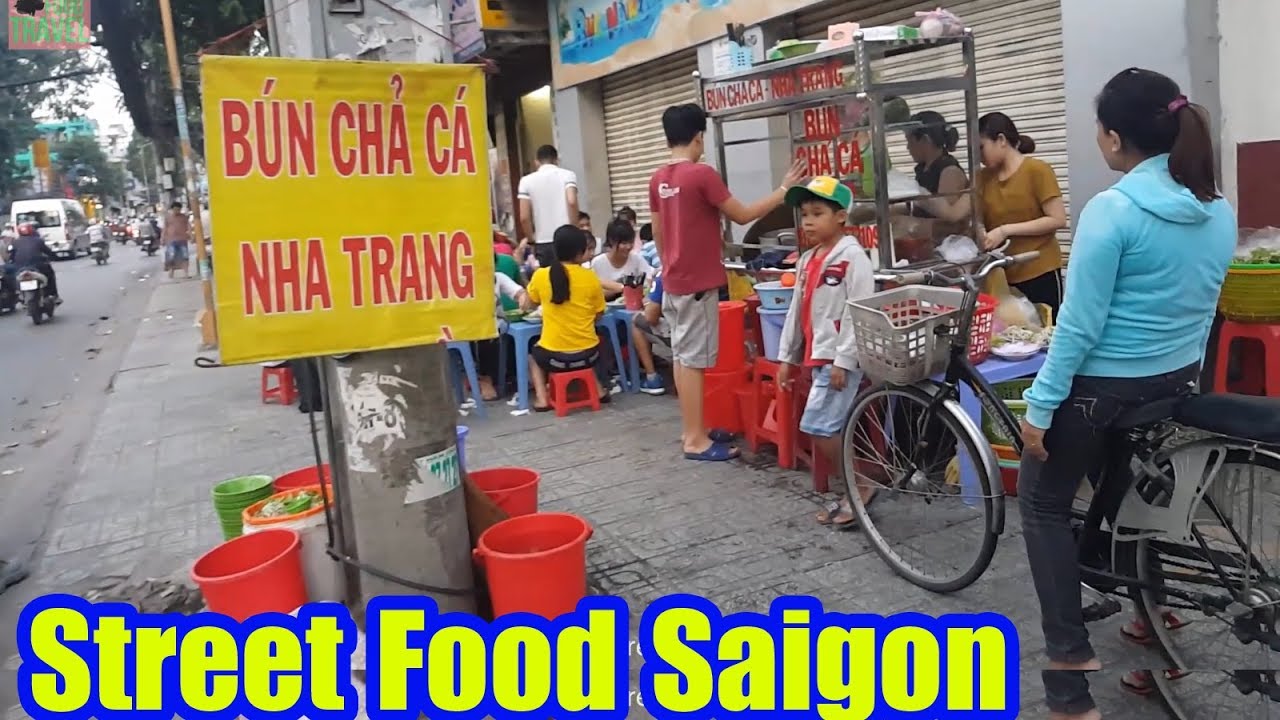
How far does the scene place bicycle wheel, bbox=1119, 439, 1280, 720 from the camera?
251cm

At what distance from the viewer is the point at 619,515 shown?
192 inches

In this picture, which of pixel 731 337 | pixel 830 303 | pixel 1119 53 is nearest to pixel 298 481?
pixel 830 303

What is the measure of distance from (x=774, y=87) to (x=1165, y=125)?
121 inches

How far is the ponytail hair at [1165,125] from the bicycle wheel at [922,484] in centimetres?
116

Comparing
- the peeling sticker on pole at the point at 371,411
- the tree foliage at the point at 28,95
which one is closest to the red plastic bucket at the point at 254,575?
the peeling sticker on pole at the point at 371,411

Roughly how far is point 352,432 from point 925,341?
1.93m

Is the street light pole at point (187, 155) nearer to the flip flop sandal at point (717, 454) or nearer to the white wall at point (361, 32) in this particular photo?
the flip flop sandal at point (717, 454)

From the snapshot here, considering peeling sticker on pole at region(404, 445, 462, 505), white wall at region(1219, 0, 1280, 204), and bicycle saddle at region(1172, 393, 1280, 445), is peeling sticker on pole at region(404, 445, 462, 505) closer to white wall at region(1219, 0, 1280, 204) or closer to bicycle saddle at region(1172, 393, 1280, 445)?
bicycle saddle at region(1172, 393, 1280, 445)

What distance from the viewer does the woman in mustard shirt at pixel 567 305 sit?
680 cm

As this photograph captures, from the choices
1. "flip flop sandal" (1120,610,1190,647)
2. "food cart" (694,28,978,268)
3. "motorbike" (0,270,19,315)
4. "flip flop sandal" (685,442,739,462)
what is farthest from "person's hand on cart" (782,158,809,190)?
"motorbike" (0,270,19,315)

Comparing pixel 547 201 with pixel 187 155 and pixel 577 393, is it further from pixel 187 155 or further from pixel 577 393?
pixel 187 155

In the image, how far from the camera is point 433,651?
10.2 feet

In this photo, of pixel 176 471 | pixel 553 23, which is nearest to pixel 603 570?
pixel 176 471

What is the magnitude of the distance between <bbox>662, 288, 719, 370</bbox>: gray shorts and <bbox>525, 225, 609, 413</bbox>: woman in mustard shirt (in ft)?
4.69
